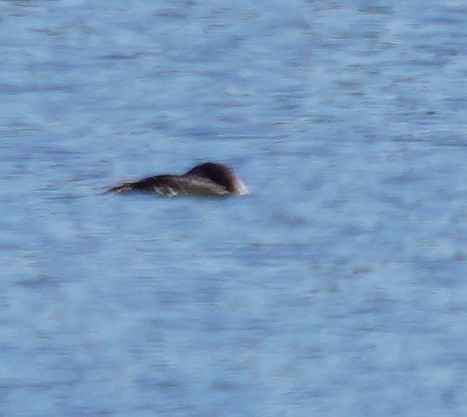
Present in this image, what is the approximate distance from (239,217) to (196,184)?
0.79m

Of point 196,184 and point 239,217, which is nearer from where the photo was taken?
point 239,217

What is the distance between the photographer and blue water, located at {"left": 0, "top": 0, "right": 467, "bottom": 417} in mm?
10945

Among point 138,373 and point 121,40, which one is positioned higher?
point 138,373

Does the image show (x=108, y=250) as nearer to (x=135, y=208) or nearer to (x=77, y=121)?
(x=135, y=208)

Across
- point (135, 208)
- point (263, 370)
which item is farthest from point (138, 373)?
point (135, 208)

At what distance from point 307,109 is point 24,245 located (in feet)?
15.5

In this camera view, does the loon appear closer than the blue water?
No

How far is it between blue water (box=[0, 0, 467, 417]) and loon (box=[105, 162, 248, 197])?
10 cm

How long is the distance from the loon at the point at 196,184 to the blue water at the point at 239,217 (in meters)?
0.10

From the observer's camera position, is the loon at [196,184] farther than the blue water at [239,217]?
Yes

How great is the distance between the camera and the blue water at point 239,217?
35.9ft

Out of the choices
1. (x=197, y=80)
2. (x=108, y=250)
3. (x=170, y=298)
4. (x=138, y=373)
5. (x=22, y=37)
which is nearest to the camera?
(x=138, y=373)

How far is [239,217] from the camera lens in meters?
14.3

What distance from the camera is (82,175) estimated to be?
15.3m
